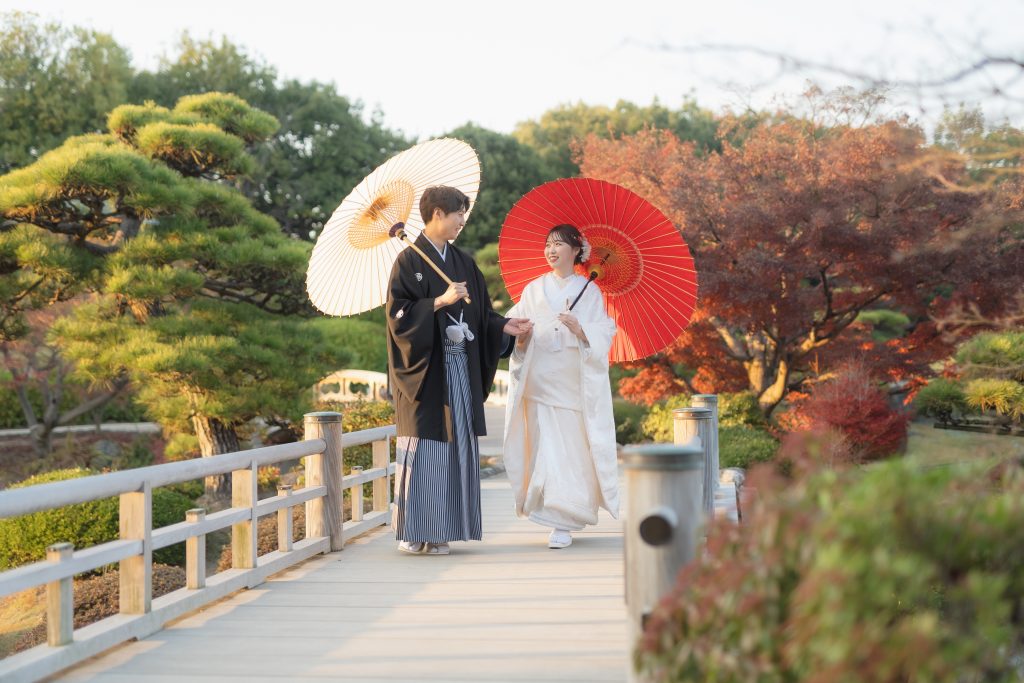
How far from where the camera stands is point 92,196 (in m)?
9.98

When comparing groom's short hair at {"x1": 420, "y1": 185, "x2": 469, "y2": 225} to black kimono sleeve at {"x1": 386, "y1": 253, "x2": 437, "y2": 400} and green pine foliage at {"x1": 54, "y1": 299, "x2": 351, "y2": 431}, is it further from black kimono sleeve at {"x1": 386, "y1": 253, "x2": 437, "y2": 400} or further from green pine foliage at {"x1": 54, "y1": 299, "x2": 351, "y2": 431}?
green pine foliage at {"x1": 54, "y1": 299, "x2": 351, "y2": 431}

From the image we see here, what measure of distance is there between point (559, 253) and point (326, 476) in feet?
5.34

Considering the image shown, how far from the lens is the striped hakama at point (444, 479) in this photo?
4992 mm

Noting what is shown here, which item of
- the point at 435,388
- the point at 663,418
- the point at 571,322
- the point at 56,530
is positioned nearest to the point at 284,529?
the point at 435,388

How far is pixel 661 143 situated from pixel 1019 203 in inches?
247

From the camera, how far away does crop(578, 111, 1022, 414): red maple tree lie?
10.6 metres

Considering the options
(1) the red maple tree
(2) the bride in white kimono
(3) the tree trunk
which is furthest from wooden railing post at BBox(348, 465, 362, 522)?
(1) the red maple tree

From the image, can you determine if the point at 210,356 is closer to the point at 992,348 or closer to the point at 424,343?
the point at 424,343

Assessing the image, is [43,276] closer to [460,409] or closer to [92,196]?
[92,196]

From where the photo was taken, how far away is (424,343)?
16.3 ft

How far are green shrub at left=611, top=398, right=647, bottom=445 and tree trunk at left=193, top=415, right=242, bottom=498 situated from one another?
5061 mm

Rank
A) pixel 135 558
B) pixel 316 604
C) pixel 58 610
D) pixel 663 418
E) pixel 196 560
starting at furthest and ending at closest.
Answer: pixel 663 418
pixel 316 604
pixel 196 560
pixel 135 558
pixel 58 610

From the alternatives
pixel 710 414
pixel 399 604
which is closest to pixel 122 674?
pixel 399 604

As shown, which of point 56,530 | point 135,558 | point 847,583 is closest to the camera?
point 847,583
